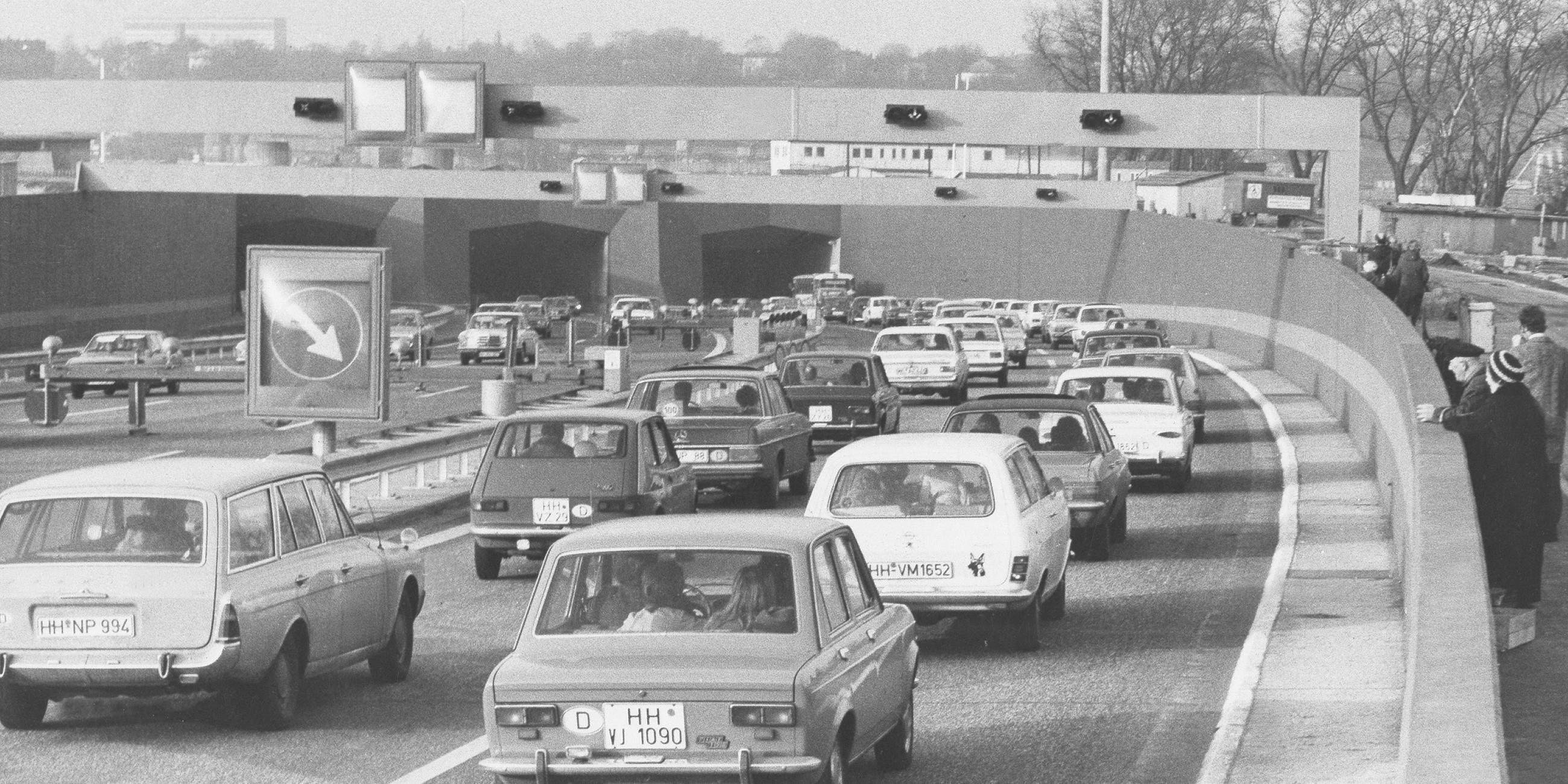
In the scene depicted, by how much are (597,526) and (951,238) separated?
95868mm

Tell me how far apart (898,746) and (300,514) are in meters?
4.00

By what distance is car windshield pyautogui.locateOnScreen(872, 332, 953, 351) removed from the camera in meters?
41.0

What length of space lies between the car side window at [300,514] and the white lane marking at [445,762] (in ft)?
5.58

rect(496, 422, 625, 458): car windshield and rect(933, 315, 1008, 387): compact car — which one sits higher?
rect(496, 422, 625, 458): car windshield

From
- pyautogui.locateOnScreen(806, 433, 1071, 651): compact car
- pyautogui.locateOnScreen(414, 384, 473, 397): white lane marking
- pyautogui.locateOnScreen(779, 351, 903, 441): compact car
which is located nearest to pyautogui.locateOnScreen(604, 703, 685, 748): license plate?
pyautogui.locateOnScreen(806, 433, 1071, 651): compact car

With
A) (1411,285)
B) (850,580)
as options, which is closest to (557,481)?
(850,580)

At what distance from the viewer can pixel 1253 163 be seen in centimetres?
15400

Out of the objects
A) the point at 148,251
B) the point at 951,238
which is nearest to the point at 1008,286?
the point at 951,238

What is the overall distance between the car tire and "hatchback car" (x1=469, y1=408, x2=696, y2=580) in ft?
22.3

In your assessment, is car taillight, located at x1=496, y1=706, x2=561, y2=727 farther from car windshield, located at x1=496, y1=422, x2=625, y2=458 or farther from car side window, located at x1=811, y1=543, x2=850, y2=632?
car windshield, located at x1=496, y1=422, x2=625, y2=458

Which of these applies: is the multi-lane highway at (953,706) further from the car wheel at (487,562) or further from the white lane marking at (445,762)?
the car wheel at (487,562)

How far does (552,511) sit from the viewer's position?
18.6 m

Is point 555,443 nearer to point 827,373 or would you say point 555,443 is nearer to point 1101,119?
point 827,373

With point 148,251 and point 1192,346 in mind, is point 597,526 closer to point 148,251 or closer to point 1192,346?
point 1192,346
